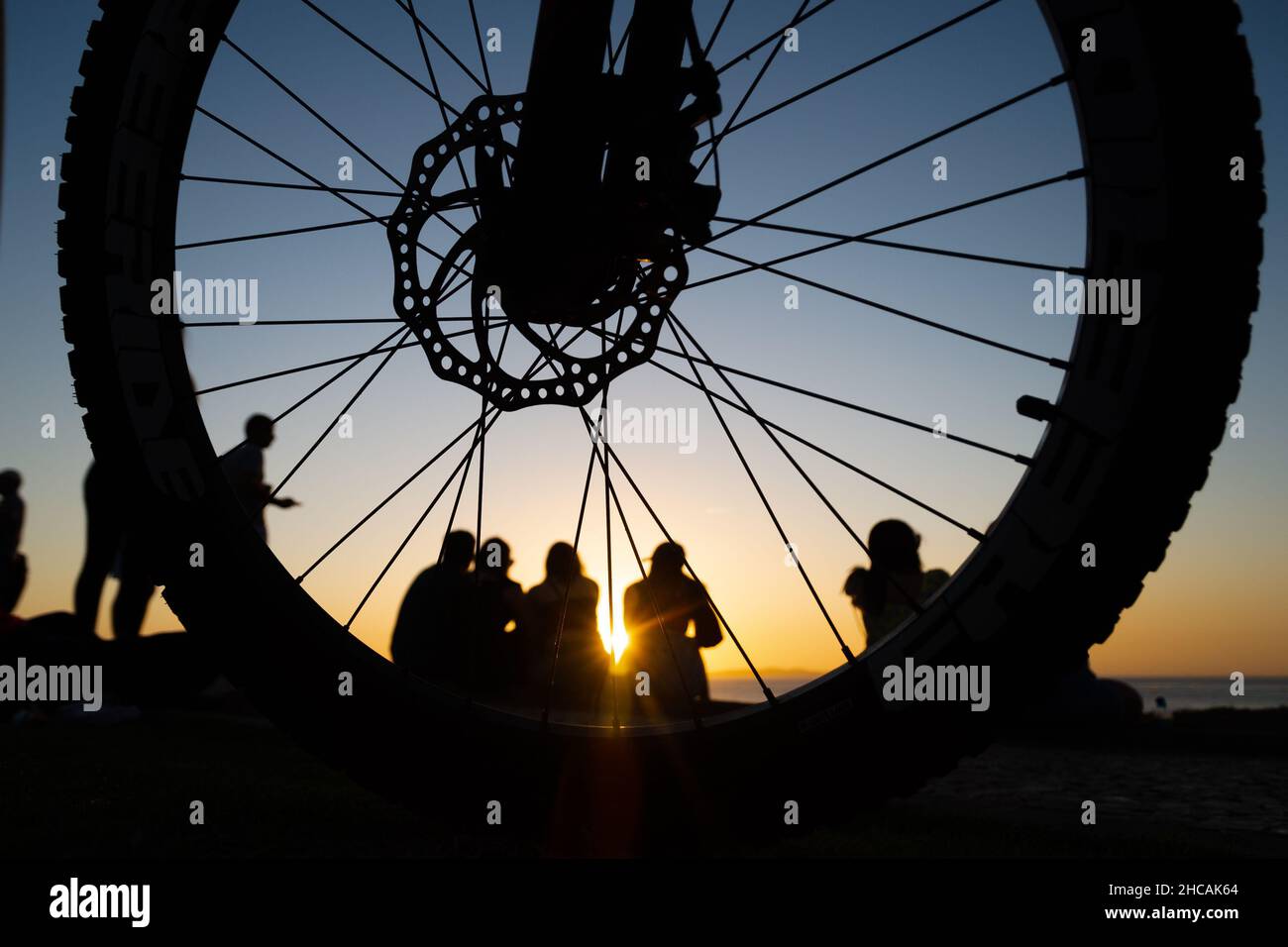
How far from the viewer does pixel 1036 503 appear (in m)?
1.71

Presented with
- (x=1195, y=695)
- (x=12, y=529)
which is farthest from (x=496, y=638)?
(x=1195, y=695)

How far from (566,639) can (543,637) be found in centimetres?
14

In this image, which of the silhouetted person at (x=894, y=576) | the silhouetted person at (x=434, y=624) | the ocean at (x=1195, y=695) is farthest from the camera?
the ocean at (x=1195, y=695)

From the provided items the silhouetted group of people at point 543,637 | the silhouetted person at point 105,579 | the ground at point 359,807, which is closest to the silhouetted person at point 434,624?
the silhouetted group of people at point 543,637

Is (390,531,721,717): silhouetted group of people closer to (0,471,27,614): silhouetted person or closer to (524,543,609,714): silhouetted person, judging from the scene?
(524,543,609,714): silhouetted person

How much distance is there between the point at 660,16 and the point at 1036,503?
1098 mm

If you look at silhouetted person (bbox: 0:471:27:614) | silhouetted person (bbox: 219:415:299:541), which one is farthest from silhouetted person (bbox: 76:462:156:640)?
silhouetted person (bbox: 0:471:27:614)

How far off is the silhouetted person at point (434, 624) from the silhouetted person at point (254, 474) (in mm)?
650

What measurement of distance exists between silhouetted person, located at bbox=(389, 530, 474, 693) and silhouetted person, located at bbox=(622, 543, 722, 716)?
69 centimetres

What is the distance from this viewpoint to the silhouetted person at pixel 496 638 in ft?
12.5

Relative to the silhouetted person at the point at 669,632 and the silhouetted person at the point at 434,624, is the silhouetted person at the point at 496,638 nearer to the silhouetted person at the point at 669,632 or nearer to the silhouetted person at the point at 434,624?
the silhouetted person at the point at 434,624

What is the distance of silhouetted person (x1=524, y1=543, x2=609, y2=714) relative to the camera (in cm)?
454
